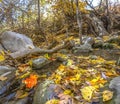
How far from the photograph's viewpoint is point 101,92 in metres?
3.78

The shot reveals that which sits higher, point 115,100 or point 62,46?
point 62,46

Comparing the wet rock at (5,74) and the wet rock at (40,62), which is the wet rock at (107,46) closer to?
the wet rock at (40,62)

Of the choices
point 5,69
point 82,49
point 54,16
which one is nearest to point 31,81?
point 5,69

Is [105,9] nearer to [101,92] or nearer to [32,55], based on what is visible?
[32,55]

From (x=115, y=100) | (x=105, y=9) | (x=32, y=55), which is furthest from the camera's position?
(x=105, y=9)

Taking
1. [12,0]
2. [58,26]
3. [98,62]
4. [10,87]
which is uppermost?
[12,0]

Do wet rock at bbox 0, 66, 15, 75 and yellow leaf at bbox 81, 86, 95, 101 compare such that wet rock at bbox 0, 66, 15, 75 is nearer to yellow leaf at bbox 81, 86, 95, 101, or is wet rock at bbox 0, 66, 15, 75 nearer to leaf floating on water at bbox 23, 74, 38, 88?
leaf floating on water at bbox 23, 74, 38, 88

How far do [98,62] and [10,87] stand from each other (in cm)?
197

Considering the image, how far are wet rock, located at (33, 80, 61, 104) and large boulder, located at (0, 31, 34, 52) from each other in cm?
321

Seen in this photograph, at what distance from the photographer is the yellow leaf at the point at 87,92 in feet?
12.1

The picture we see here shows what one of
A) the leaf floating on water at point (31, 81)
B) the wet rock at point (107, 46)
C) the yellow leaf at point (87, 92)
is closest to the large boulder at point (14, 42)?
the wet rock at point (107, 46)

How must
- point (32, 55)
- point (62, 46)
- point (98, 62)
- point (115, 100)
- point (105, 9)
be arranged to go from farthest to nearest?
point (105, 9)
point (62, 46)
point (32, 55)
point (98, 62)
point (115, 100)

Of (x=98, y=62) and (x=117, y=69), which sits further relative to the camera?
(x=98, y=62)

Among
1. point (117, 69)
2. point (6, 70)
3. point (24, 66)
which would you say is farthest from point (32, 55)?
point (117, 69)
